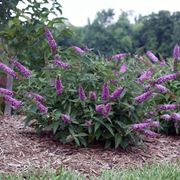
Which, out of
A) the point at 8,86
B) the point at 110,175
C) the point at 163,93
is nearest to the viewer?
the point at 110,175

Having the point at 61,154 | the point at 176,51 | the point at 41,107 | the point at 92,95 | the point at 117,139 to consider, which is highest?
the point at 176,51

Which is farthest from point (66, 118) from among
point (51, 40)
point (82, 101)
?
point (51, 40)

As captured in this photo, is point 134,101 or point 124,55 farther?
point 124,55

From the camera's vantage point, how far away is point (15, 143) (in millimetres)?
3469

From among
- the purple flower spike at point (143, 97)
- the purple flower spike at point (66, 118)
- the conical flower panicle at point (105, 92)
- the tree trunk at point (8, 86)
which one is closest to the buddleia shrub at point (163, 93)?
the purple flower spike at point (143, 97)

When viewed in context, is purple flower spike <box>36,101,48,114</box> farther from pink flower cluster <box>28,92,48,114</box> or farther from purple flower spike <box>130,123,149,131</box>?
purple flower spike <box>130,123,149,131</box>

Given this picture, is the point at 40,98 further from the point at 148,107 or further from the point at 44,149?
the point at 148,107

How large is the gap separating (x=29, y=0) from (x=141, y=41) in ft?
113

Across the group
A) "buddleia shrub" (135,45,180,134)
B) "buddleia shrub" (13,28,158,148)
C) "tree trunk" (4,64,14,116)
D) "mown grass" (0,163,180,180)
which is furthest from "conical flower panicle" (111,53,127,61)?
"mown grass" (0,163,180,180)

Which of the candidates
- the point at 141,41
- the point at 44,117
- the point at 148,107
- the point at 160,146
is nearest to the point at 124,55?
the point at 148,107

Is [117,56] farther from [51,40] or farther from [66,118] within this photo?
[66,118]

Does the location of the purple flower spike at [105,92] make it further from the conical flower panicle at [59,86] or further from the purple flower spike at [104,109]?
the conical flower panicle at [59,86]

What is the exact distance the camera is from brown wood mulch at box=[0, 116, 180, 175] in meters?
3.00

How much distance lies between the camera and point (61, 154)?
3.30 m
